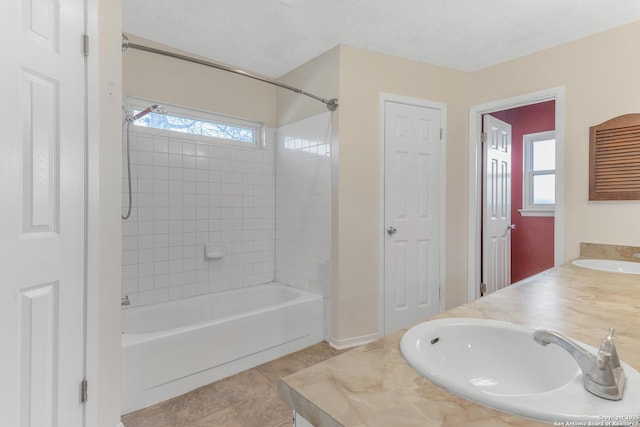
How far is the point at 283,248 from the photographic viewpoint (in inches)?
124

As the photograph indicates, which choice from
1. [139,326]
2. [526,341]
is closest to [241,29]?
[139,326]

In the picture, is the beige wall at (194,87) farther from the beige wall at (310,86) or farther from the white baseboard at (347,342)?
the white baseboard at (347,342)

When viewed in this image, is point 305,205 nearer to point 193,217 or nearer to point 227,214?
point 227,214

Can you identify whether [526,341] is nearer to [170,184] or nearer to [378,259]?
[378,259]

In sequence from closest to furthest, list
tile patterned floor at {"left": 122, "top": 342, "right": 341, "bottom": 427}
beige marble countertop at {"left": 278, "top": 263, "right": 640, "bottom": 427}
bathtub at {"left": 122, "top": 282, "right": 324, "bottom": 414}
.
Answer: beige marble countertop at {"left": 278, "top": 263, "right": 640, "bottom": 427} → tile patterned floor at {"left": 122, "top": 342, "right": 341, "bottom": 427} → bathtub at {"left": 122, "top": 282, "right": 324, "bottom": 414}

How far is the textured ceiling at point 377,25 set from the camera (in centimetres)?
205

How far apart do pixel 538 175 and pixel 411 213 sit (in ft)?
6.25

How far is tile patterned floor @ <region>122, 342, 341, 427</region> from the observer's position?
1.68 meters

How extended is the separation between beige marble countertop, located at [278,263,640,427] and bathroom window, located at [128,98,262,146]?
2.28 meters

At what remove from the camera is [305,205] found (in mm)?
2887

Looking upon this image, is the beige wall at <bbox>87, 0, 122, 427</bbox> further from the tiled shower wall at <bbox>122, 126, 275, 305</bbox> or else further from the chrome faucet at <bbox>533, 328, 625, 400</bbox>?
A: the chrome faucet at <bbox>533, 328, 625, 400</bbox>

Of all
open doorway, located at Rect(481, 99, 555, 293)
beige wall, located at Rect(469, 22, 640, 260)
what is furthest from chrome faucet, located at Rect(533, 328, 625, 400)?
open doorway, located at Rect(481, 99, 555, 293)

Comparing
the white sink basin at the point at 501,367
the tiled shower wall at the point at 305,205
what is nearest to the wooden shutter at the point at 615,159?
the tiled shower wall at the point at 305,205

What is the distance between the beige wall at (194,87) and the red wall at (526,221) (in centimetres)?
254
